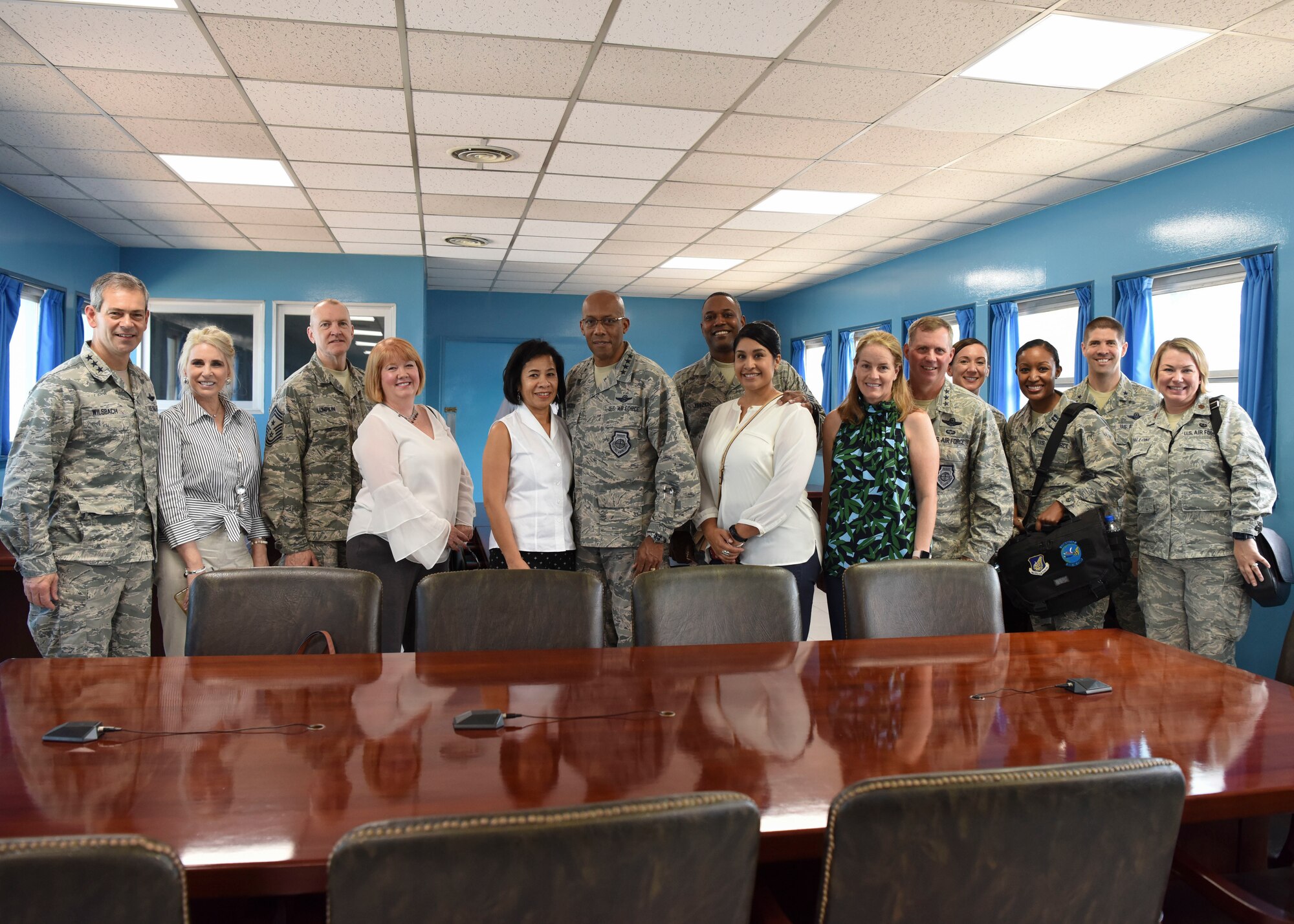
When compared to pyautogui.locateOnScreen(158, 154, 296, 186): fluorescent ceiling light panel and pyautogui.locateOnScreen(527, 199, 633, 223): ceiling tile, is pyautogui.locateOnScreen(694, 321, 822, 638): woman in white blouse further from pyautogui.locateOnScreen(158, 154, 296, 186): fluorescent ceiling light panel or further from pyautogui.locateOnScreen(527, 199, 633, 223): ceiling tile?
pyautogui.locateOnScreen(158, 154, 296, 186): fluorescent ceiling light panel

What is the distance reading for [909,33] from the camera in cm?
333

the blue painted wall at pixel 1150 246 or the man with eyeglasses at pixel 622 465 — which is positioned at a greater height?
the blue painted wall at pixel 1150 246

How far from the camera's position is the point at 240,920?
1.31 metres

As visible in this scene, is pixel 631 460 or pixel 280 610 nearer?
pixel 280 610

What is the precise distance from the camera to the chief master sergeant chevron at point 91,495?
103 inches

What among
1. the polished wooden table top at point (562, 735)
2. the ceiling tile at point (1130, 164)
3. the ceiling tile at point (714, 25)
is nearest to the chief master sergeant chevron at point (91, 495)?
the polished wooden table top at point (562, 735)

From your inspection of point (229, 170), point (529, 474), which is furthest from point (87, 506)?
point (229, 170)

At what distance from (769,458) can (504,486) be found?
3.02ft

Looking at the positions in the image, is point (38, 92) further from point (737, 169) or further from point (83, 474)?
point (737, 169)

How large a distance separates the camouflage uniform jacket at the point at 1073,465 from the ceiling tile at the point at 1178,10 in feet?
4.82

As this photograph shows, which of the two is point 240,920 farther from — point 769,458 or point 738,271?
point 738,271

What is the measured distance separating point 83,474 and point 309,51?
6.41 ft

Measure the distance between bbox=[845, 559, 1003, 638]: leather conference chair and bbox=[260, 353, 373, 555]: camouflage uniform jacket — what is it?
1917 mm

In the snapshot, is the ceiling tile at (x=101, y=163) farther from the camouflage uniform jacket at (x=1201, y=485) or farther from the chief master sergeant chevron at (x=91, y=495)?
Result: the camouflage uniform jacket at (x=1201, y=485)
